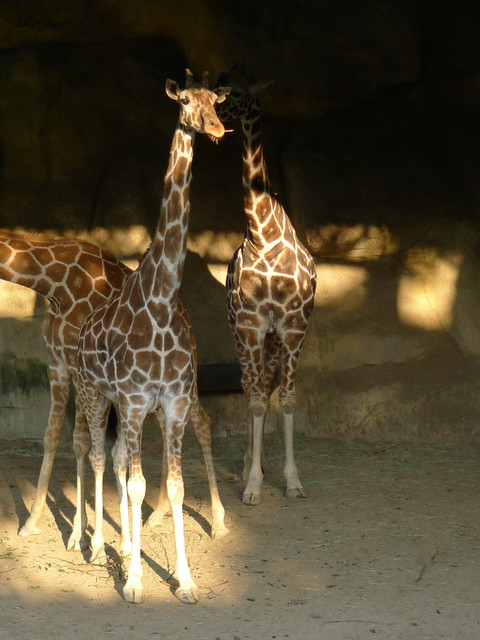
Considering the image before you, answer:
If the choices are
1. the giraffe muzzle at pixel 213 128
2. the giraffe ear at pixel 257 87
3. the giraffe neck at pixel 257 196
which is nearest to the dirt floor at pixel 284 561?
the giraffe neck at pixel 257 196

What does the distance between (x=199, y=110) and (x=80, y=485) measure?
2408mm

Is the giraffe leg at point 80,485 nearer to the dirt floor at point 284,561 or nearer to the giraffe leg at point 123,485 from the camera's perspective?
the dirt floor at point 284,561

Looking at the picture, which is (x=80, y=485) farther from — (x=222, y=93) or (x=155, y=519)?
(x=222, y=93)

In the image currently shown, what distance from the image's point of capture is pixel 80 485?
5.45 meters

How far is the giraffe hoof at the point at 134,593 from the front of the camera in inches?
180

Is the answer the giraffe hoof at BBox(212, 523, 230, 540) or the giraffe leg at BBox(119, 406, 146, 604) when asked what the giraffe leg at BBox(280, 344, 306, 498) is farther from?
the giraffe leg at BBox(119, 406, 146, 604)

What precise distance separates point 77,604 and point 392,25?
4.65 meters

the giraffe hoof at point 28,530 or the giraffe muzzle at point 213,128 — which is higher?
the giraffe muzzle at point 213,128

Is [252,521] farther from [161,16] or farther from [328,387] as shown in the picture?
[161,16]

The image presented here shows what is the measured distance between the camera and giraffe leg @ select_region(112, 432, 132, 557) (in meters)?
5.12

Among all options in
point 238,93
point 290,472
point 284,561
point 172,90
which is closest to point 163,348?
point 172,90

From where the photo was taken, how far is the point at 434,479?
6.58 meters

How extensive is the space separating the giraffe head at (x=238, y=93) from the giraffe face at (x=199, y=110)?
4.82 ft

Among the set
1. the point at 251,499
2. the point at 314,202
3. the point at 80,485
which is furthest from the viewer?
the point at 314,202
